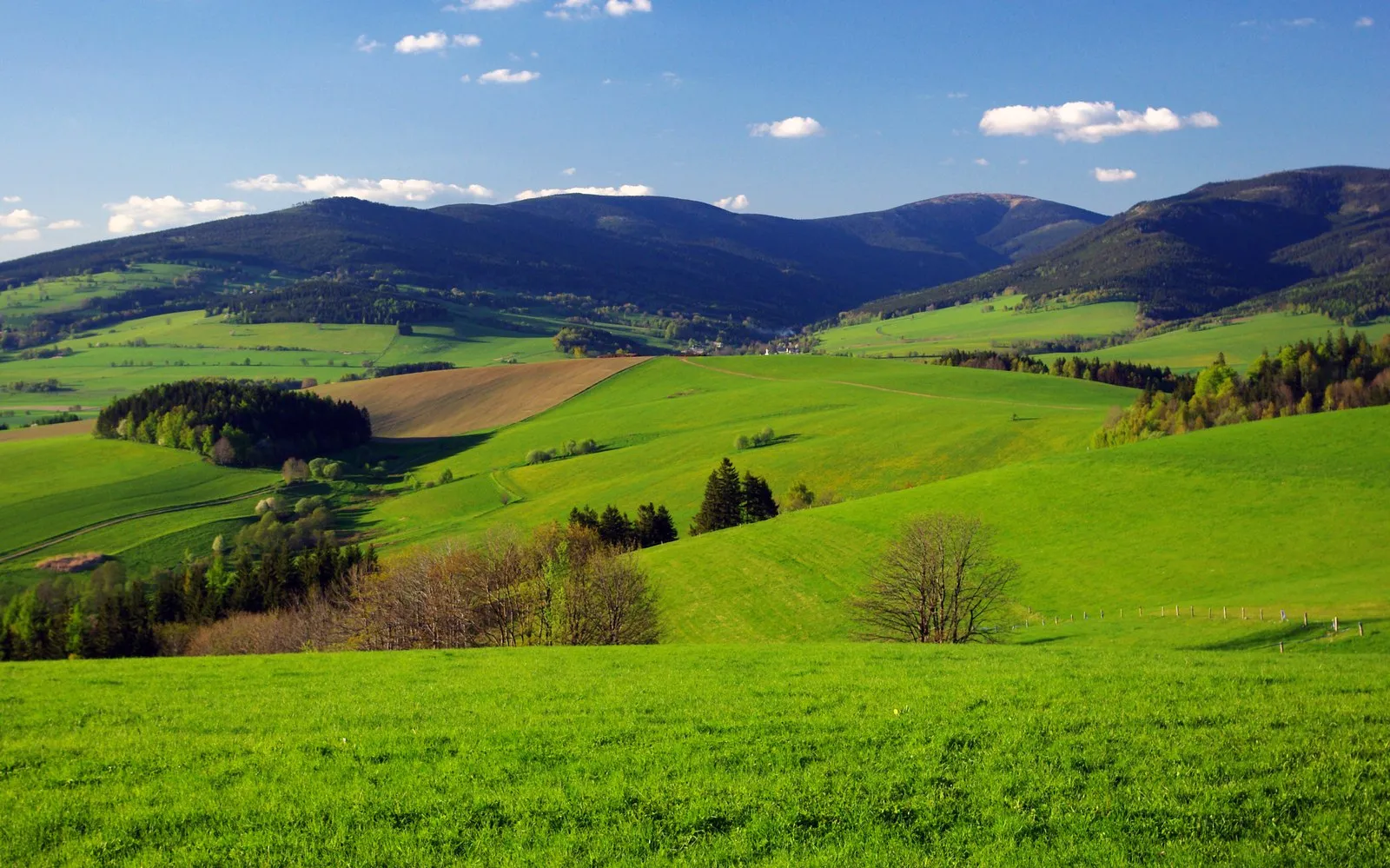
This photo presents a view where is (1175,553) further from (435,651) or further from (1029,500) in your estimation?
(435,651)

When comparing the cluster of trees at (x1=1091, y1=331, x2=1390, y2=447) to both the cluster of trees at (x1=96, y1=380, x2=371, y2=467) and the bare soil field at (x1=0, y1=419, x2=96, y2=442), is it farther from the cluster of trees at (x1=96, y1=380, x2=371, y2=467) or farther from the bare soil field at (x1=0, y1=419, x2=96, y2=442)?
the bare soil field at (x1=0, y1=419, x2=96, y2=442)

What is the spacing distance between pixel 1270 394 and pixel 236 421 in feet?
430

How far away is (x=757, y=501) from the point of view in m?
82.8

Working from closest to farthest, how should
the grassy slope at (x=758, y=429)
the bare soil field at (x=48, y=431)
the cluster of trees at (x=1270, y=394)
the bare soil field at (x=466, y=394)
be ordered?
the cluster of trees at (x=1270, y=394) < the grassy slope at (x=758, y=429) < the bare soil field at (x=48, y=431) < the bare soil field at (x=466, y=394)

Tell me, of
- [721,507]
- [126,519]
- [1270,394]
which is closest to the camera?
[721,507]

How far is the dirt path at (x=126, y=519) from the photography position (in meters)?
87.4

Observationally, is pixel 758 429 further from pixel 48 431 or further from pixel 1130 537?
pixel 48 431

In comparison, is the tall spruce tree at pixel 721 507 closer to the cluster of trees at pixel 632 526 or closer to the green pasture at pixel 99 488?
the cluster of trees at pixel 632 526

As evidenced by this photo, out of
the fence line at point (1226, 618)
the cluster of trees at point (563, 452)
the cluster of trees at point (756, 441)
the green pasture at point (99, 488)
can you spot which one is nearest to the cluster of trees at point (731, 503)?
the cluster of trees at point (756, 441)

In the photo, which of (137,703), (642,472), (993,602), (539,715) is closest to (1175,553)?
(993,602)

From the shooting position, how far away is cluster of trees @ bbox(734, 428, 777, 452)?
107000mm

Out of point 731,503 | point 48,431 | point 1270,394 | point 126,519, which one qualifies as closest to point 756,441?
point 731,503

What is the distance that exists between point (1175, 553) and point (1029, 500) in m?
12.3

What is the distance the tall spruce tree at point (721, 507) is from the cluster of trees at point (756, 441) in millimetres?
24113
